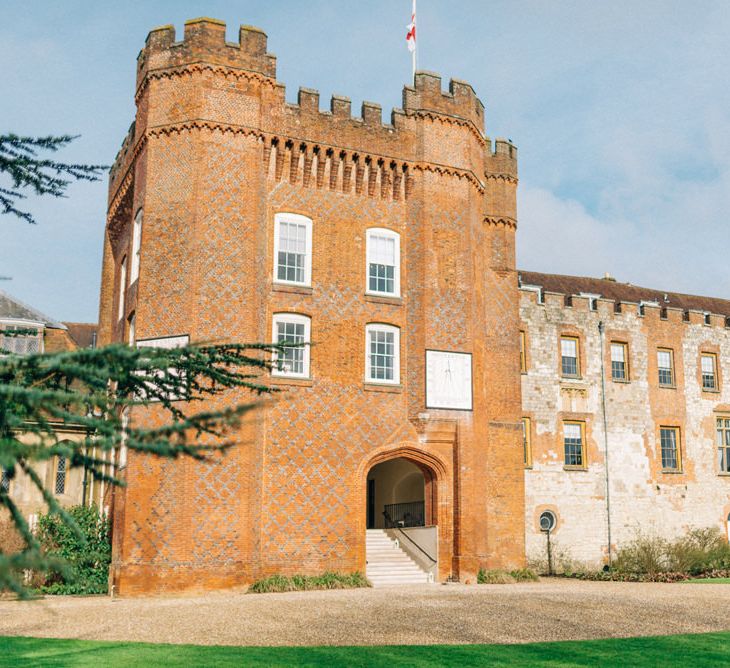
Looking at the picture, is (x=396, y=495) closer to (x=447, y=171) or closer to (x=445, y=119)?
(x=447, y=171)

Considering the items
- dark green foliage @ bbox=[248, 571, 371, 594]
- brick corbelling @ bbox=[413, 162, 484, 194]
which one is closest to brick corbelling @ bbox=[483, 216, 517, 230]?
brick corbelling @ bbox=[413, 162, 484, 194]

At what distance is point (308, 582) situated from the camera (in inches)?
827

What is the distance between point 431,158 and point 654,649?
15623 millimetres

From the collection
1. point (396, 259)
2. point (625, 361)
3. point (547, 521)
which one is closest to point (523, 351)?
point (625, 361)

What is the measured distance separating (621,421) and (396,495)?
900cm

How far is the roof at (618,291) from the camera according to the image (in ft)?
121

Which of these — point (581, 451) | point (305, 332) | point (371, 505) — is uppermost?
point (305, 332)

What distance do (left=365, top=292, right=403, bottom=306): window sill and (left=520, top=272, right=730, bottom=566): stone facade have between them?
28.5 feet

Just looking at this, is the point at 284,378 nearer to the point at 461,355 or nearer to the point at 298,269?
the point at 298,269

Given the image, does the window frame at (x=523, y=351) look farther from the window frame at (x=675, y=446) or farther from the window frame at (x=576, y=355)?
the window frame at (x=675, y=446)

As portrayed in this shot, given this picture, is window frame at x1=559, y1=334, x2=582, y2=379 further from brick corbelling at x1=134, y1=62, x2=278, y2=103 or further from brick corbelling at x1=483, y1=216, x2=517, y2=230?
brick corbelling at x1=134, y1=62, x2=278, y2=103

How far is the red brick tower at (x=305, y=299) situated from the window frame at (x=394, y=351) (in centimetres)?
10

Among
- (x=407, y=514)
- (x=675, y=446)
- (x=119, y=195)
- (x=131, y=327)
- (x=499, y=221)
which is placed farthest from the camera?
(x=675, y=446)

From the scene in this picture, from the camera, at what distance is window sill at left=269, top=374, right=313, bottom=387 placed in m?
22.2
